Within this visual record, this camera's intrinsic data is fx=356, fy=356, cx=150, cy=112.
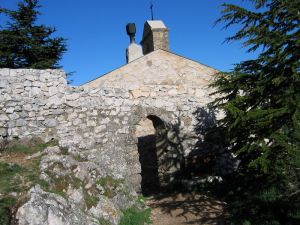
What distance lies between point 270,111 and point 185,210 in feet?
11.5

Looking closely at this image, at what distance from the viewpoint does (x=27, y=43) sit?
58.3 feet

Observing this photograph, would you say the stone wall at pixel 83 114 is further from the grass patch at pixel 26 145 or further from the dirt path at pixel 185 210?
the dirt path at pixel 185 210

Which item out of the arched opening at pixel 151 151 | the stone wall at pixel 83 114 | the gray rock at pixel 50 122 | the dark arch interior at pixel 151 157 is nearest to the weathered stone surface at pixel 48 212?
the stone wall at pixel 83 114

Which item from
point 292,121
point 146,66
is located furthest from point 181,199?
point 146,66

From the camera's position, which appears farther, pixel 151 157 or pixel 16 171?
pixel 151 157

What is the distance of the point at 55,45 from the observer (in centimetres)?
1867

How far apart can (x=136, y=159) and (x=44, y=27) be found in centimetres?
1164

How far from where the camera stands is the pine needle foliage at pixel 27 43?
17.2m

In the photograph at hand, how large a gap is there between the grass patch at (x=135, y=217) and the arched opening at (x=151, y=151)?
2719mm

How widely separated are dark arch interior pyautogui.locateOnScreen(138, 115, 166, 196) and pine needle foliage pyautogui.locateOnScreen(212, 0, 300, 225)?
309cm

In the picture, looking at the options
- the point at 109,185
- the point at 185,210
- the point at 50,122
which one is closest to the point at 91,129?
the point at 50,122

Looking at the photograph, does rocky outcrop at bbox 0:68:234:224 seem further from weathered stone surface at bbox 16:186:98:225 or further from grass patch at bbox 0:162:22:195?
grass patch at bbox 0:162:22:195

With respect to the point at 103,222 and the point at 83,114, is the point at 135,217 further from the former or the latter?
the point at 83,114

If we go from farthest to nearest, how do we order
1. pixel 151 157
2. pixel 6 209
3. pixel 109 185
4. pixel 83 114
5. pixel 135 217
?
pixel 151 157, pixel 83 114, pixel 109 185, pixel 135 217, pixel 6 209
